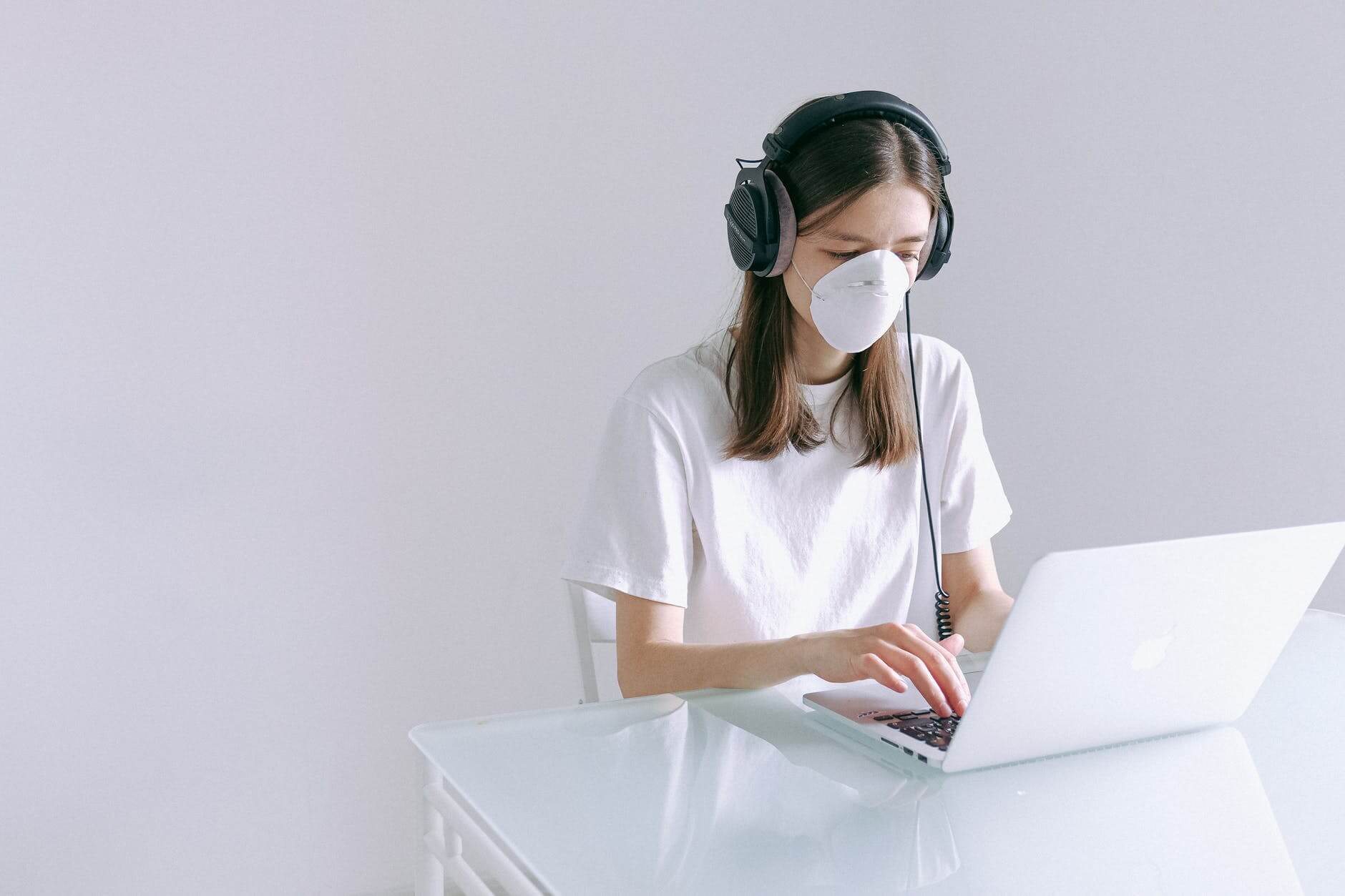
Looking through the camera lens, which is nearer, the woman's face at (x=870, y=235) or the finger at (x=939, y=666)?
the finger at (x=939, y=666)

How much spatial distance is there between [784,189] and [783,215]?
0.09ft

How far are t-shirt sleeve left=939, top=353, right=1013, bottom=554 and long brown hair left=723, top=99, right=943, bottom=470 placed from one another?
0.25 feet

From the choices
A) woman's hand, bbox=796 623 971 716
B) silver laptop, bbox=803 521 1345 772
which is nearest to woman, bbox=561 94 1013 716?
woman's hand, bbox=796 623 971 716

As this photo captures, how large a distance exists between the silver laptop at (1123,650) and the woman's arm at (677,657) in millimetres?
73

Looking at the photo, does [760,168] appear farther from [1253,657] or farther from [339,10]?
[339,10]

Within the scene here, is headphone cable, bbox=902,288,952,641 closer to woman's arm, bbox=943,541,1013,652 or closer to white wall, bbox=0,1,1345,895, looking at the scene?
woman's arm, bbox=943,541,1013,652

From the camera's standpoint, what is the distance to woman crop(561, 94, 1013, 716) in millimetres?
1229

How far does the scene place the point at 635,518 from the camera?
1295 millimetres

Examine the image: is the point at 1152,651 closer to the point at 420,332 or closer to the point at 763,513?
the point at 763,513

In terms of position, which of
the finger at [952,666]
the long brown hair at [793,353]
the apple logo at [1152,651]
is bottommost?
the finger at [952,666]

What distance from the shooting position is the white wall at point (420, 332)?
1.84 meters

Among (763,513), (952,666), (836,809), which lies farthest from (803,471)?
(836,809)

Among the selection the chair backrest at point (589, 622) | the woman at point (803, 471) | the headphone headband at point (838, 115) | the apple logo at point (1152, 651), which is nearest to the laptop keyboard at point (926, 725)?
the apple logo at point (1152, 651)

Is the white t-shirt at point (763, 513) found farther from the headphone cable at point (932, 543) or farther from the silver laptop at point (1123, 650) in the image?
the silver laptop at point (1123, 650)
